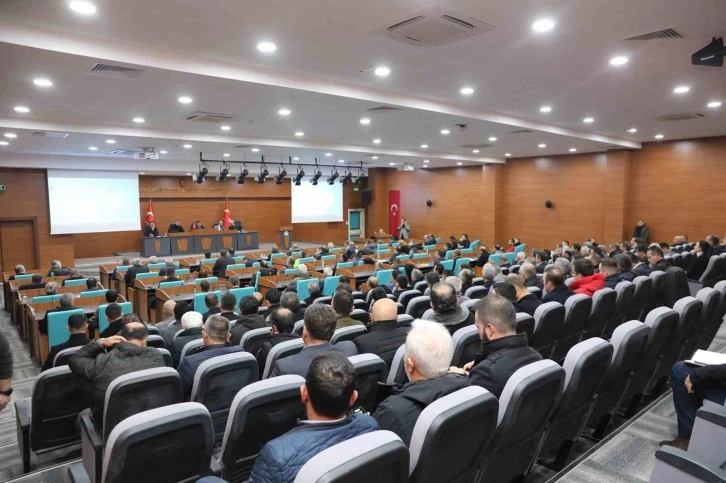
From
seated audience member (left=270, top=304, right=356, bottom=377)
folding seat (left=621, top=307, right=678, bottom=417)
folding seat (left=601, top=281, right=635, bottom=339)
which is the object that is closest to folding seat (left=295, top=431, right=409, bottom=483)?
seated audience member (left=270, top=304, right=356, bottom=377)

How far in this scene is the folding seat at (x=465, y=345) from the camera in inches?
127

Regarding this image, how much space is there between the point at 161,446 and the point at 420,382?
1099 millimetres

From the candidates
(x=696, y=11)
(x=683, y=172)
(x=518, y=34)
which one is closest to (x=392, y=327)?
(x=518, y=34)

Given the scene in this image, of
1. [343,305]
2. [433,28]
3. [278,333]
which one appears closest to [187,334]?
[278,333]

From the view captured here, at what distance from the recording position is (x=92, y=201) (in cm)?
1467

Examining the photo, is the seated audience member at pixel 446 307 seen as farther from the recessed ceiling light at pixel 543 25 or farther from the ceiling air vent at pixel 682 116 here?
the ceiling air vent at pixel 682 116

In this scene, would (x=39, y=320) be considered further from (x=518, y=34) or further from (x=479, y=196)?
(x=479, y=196)

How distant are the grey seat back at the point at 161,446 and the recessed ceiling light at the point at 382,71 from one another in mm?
5022

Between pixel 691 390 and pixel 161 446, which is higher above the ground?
pixel 161 446

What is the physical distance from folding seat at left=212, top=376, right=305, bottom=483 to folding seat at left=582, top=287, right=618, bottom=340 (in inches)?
131

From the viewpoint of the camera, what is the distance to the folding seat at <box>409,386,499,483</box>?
61.6 inches

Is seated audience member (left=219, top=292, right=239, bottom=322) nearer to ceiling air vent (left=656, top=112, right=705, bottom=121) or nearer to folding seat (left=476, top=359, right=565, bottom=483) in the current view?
folding seat (left=476, top=359, right=565, bottom=483)

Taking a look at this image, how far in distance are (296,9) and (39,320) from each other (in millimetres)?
5539

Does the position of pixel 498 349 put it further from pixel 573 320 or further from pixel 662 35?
pixel 662 35
